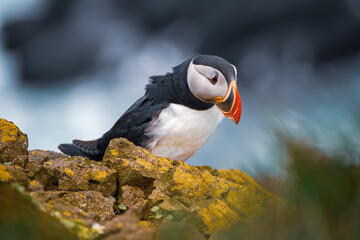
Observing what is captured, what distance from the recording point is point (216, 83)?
507cm

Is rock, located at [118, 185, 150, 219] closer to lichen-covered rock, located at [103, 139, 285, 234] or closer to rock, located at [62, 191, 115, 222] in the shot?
lichen-covered rock, located at [103, 139, 285, 234]

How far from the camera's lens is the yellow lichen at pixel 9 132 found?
3.51 m

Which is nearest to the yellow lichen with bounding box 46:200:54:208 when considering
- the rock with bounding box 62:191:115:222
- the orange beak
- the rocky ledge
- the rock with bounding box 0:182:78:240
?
the rock with bounding box 0:182:78:240

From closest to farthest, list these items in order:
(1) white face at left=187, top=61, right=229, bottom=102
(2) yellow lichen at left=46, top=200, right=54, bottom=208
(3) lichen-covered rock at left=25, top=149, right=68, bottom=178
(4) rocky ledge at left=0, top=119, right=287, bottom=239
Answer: (2) yellow lichen at left=46, top=200, right=54, bottom=208 < (4) rocky ledge at left=0, top=119, right=287, bottom=239 < (3) lichen-covered rock at left=25, top=149, right=68, bottom=178 < (1) white face at left=187, top=61, right=229, bottom=102

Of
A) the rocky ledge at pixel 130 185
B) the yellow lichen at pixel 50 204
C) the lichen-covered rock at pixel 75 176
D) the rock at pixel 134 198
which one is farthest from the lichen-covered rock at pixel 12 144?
the yellow lichen at pixel 50 204

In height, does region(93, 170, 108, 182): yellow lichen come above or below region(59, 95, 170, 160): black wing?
below

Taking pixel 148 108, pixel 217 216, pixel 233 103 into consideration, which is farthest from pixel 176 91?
pixel 217 216

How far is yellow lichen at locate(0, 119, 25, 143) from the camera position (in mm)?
3508

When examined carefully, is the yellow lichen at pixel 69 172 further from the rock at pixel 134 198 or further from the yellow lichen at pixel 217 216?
the yellow lichen at pixel 217 216

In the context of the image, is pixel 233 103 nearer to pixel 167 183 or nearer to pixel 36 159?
pixel 167 183

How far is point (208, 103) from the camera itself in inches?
212

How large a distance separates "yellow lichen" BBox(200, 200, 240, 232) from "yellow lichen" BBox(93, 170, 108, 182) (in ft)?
3.10

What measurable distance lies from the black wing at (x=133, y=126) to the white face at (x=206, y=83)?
435 mm

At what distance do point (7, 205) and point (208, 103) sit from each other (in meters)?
4.16
